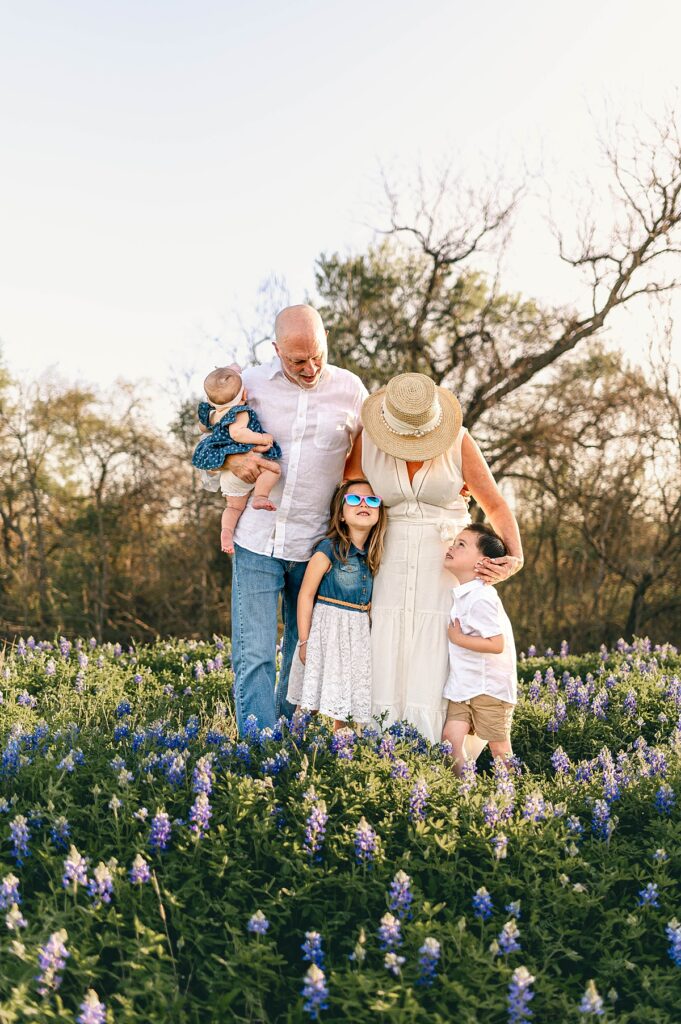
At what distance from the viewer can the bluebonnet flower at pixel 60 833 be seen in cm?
340

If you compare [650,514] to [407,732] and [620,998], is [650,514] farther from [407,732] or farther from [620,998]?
[620,998]

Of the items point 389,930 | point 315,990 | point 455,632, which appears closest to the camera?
point 315,990

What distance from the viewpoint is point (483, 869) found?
11.2 ft

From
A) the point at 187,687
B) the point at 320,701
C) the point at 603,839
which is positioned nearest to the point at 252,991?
the point at 603,839

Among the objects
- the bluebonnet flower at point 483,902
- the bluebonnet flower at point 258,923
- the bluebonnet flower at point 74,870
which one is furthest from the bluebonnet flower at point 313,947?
the bluebonnet flower at point 74,870

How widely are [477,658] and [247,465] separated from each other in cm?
153

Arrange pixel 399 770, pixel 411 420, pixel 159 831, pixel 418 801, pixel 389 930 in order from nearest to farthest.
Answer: pixel 389 930 → pixel 159 831 → pixel 418 801 → pixel 399 770 → pixel 411 420

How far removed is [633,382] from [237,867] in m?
11.4

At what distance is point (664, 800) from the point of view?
3.96 m

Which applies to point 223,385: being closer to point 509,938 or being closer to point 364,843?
point 364,843

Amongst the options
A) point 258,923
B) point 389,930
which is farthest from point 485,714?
point 258,923

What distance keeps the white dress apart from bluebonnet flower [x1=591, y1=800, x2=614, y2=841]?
1.06 metres

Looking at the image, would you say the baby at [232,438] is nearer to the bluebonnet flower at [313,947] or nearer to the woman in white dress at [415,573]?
the woman in white dress at [415,573]

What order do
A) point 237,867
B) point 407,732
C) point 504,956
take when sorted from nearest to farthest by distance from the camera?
point 504,956 < point 237,867 < point 407,732
